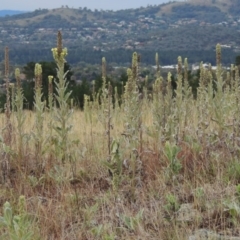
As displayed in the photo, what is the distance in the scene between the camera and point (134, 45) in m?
149

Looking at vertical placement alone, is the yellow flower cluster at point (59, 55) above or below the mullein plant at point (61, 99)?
above

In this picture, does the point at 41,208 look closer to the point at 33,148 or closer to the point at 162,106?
the point at 33,148

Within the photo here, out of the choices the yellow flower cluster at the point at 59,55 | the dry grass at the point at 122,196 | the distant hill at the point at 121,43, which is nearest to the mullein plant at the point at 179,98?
the dry grass at the point at 122,196

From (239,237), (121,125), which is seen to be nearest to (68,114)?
(239,237)

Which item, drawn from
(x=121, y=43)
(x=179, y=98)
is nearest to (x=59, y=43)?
(x=179, y=98)

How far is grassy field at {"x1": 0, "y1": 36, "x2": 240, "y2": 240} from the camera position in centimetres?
329

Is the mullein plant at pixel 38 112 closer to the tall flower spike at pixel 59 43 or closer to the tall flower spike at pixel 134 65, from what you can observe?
the tall flower spike at pixel 59 43

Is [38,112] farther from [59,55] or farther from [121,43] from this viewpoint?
[121,43]

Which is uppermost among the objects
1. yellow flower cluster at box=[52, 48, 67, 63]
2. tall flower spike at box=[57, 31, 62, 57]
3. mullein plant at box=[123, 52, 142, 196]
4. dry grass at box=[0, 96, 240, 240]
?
tall flower spike at box=[57, 31, 62, 57]

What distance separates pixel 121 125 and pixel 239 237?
3.86m

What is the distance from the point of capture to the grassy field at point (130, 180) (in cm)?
329

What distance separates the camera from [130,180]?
4133 millimetres

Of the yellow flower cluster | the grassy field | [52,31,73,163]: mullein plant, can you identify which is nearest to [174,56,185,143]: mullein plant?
the grassy field

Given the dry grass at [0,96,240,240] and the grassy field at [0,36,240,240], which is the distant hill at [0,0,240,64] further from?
the dry grass at [0,96,240,240]
